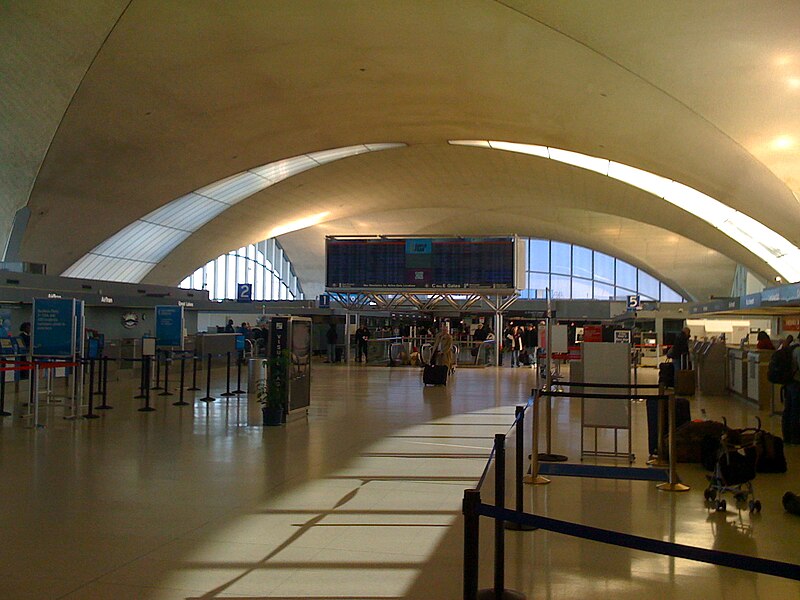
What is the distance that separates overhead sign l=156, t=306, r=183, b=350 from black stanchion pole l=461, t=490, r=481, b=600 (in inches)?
681

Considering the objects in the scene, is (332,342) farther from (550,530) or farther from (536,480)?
(550,530)

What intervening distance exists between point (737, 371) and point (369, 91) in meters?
12.0

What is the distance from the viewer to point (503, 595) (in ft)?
14.3

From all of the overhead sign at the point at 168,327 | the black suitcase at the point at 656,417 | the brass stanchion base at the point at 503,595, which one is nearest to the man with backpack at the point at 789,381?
the black suitcase at the point at 656,417

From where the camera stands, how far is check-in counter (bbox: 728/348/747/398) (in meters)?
16.7

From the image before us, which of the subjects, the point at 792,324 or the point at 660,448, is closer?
the point at 660,448

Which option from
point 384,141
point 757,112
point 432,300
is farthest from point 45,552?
point 432,300

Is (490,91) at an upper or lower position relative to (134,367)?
upper

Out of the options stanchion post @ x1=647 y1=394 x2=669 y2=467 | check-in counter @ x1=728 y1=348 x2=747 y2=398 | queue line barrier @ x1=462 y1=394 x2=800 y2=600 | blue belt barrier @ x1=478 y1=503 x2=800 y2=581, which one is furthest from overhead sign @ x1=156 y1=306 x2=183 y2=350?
blue belt barrier @ x1=478 y1=503 x2=800 y2=581

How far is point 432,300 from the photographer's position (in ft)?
109

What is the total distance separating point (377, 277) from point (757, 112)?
19.7 metres

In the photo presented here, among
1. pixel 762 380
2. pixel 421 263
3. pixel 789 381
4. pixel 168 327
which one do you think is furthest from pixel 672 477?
pixel 421 263

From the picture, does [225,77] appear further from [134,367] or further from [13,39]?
[134,367]

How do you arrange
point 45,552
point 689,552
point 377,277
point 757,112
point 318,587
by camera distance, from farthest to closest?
point 377,277 → point 757,112 → point 45,552 → point 318,587 → point 689,552
